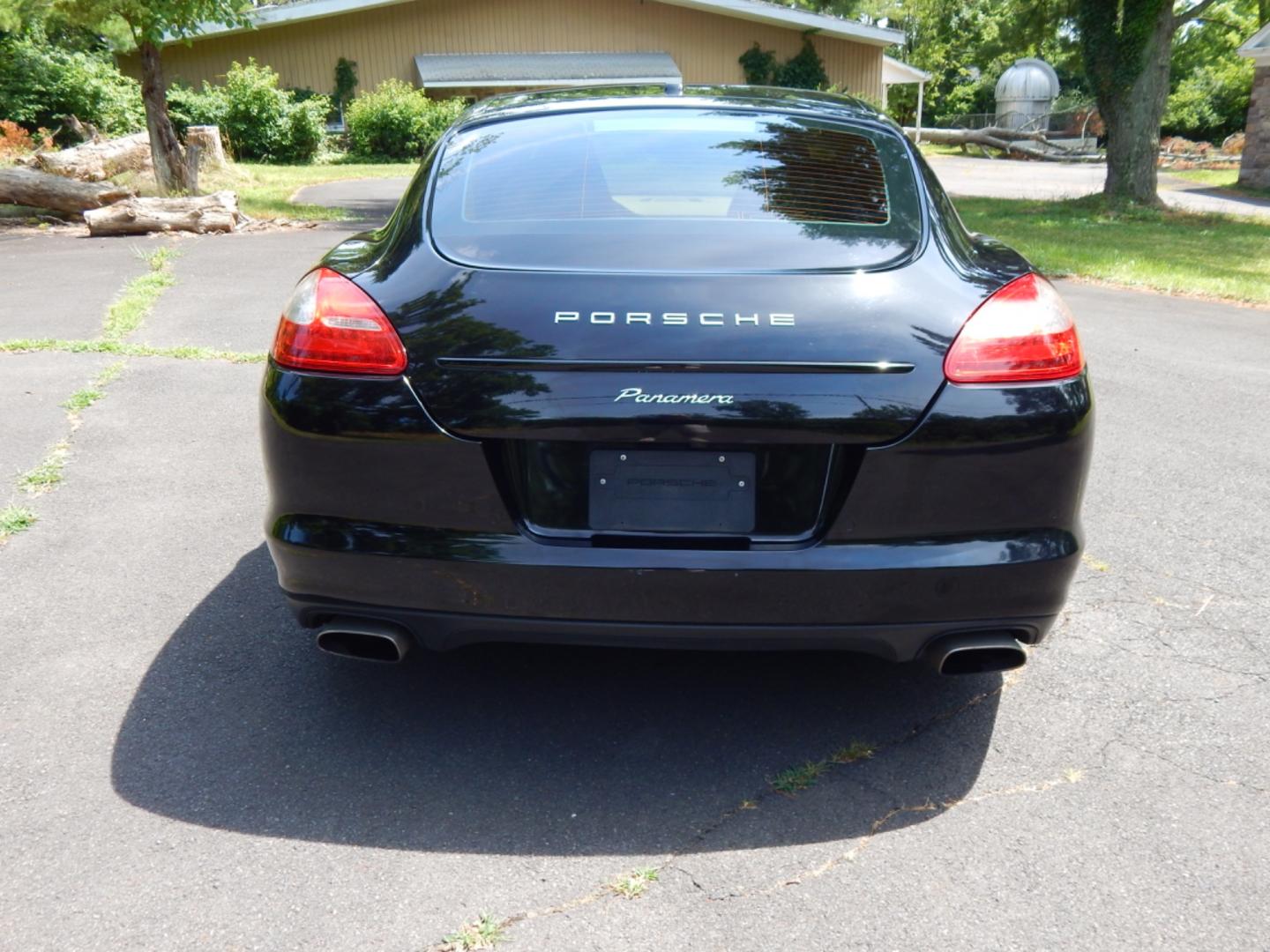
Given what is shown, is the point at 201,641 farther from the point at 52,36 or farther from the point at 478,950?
the point at 52,36

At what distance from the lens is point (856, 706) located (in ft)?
10.3

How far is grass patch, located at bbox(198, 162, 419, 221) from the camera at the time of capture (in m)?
15.6

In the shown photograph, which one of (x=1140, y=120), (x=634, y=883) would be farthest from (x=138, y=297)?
(x=1140, y=120)

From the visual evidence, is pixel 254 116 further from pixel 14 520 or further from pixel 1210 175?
pixel 14 520

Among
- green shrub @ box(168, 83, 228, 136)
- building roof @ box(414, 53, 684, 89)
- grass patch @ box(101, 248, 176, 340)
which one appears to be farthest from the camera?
building roof @ box(414, 53, 684, 89)

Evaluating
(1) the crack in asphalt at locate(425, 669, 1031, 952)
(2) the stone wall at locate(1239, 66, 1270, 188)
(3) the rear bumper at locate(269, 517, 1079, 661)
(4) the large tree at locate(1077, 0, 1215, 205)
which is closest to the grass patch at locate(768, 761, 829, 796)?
(1) the crack in asphalt at locate(425, 669, 1031, 952)

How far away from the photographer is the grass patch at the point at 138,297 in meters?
7.76

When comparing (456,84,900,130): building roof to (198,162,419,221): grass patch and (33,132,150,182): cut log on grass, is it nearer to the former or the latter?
(198,162,419,221): grass patch

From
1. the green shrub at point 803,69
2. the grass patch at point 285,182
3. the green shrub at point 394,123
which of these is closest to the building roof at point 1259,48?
the green shrub at point 803,69

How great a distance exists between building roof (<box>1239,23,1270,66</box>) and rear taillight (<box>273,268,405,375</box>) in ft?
97.8

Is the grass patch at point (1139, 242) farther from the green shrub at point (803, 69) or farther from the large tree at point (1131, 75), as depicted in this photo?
the green shrub at point (803, 69)

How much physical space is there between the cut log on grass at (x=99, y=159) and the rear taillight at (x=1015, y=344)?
16344mm

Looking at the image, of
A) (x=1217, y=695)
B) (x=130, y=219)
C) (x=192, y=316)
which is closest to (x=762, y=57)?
(x=130, y=219)

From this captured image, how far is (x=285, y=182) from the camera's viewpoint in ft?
75.2
